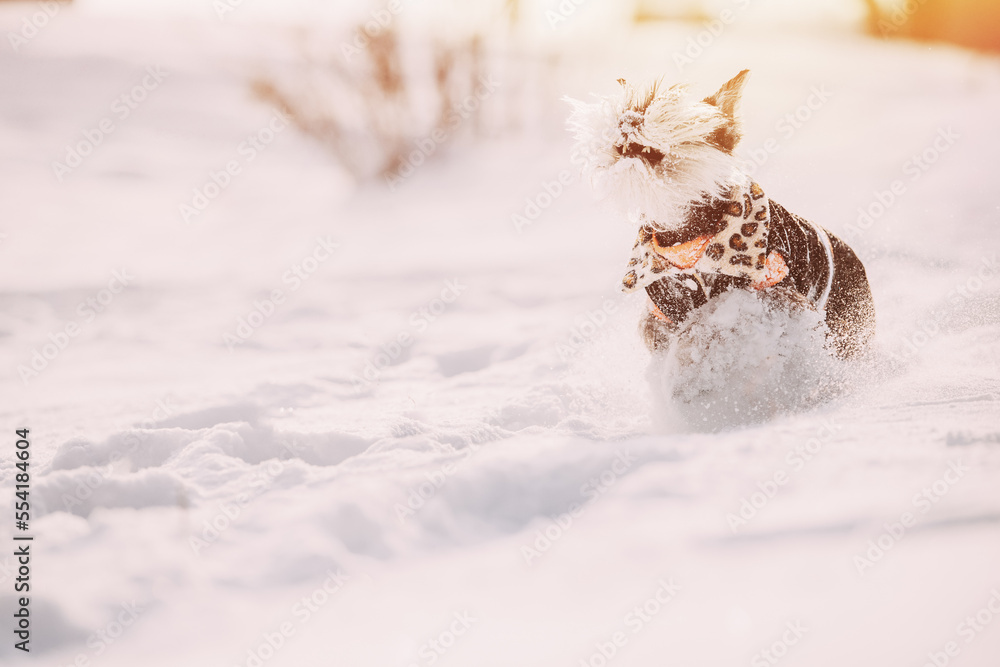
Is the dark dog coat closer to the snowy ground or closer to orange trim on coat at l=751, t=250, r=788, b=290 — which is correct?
orange trim on coat at l=751, t=250, r=788, b=290

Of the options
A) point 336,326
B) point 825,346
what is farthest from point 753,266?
point 336,326

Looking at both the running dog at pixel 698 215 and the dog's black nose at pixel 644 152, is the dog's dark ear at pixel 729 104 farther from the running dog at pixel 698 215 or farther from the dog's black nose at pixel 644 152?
the dog's black nose at pixel 644 152

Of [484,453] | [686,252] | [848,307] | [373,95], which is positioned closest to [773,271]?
[686,252]

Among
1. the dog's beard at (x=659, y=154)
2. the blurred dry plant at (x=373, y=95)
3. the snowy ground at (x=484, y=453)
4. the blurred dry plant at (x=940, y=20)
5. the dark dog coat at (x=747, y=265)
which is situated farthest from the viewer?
the blurred dry plant at (x=940, y=20)

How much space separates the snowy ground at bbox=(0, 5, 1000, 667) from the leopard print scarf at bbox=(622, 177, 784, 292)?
0.43m

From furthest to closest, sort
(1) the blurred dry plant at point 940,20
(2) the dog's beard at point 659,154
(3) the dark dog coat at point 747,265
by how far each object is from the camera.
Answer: (1) the blurred dry plant at point 940,20 < (3) the dark dog coat at point 747,265 < (2) the dog's beard at point 659,154

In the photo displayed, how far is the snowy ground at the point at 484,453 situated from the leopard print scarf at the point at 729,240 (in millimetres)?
430

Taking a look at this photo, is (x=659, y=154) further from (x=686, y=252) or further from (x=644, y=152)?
(x=686, y=252)

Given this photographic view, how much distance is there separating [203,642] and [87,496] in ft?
2.42

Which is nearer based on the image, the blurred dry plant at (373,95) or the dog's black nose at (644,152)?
the dog's black nose at (644,152)

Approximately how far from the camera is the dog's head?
177cm

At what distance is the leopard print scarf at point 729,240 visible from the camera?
6.13 feet

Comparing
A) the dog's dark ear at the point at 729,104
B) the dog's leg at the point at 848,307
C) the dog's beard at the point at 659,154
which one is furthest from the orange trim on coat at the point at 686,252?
the dog's leg at the point at 848,307

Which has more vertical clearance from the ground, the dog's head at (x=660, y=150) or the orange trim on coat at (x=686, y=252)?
the dog's head at (x=660, y=150)
